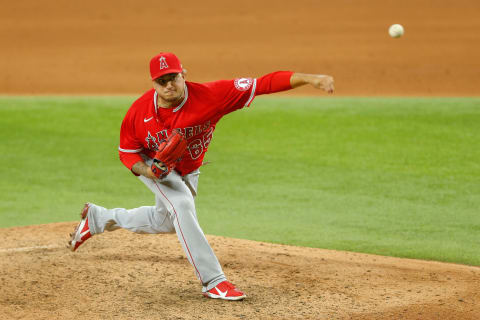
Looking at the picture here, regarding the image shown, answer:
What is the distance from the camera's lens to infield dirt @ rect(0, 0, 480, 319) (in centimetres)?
461

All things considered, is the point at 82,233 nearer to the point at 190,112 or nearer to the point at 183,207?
the point at 183,207

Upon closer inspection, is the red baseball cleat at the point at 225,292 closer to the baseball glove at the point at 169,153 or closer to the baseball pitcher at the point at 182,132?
the baseball pitcher at the point at 182,132

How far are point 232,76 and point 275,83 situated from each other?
14.1m

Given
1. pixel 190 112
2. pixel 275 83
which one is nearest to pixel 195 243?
pixel 190 112

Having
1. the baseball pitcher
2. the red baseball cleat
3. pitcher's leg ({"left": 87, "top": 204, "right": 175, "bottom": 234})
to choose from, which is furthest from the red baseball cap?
the red baseball cleat

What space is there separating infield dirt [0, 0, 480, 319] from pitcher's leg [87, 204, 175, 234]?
0.98 feet

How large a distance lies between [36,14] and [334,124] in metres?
15.6

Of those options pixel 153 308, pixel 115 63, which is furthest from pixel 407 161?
pixel 115 63

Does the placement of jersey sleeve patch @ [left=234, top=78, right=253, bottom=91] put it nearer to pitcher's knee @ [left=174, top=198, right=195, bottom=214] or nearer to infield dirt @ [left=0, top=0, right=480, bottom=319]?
pitcher's knee @ [left=174, top=198, right=195, bottom=214]

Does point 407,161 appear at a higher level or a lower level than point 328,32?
lower

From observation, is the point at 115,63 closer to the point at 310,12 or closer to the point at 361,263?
the point at 310,12

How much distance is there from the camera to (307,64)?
18.9 meters

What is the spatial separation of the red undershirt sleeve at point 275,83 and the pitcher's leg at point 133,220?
1258 millimetres

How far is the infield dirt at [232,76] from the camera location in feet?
15.1
